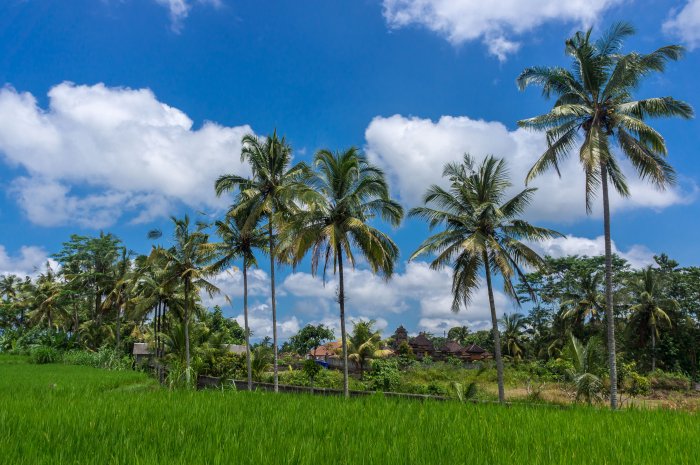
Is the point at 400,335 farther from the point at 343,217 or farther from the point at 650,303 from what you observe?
the point at 343,217

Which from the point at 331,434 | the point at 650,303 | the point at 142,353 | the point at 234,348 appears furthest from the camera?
the point at 142,353

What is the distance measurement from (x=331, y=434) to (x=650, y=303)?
4179 centimetres

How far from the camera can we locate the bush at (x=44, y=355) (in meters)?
40.1

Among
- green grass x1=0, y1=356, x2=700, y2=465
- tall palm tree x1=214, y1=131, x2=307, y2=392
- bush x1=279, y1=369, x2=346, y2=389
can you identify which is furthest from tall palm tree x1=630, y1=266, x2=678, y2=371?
green grass x1=0, y1=356, x2=700, y2=465

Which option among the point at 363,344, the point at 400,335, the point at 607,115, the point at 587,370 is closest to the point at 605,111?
the point at 607,115

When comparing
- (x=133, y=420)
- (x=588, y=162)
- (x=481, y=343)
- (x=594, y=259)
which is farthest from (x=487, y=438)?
(x=481, y=343)

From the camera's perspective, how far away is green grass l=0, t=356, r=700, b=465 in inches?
173

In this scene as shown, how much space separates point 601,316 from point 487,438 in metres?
42.6

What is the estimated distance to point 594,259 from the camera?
52.6 meters

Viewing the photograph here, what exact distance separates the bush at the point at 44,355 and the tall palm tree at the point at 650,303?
48.6m

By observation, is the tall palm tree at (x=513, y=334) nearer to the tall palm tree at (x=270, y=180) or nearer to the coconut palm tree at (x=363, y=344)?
the coconut palm tree at (x=363, y=344)

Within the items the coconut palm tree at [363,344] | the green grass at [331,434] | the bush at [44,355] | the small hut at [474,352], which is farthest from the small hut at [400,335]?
the green grass at [331,434]

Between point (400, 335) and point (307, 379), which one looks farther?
point (400, 335)

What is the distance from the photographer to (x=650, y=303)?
39.1m
